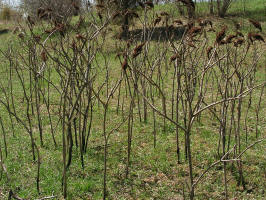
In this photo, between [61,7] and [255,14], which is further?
[255,14]

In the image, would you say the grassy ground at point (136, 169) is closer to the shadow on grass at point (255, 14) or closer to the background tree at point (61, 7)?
the background tree at point (61, 7)

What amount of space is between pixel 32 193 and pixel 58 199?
1.10 feet

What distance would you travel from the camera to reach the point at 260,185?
12.5 feet

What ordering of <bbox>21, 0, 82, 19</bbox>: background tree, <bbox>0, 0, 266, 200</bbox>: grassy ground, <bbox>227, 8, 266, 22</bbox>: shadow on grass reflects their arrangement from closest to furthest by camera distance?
<bbox>0, 0, 266, 200</bbox>: grassy ground, <bbox>21, 0, 82, 19</bbox>: background tree, <bbox>227, 8, 266, 22</bbox>: shadow on grass

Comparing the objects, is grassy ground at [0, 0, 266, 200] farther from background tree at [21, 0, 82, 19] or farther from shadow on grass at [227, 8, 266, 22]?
shadow on grass at [227, 8, 266, 22]

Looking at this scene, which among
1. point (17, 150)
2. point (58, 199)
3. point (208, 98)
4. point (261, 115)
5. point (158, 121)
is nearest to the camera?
point (58, 199)

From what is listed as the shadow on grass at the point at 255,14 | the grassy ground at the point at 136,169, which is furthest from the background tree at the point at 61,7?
the shadow on grass at the point at 255,14

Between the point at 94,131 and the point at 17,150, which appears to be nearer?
the point at 17,150

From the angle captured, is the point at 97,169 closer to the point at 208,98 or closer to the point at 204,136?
the point at 204,136

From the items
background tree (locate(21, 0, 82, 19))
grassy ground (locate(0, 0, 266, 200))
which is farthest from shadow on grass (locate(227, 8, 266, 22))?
grassy ground (locate(0, 0, 266, 200))

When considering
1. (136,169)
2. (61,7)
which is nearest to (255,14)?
(61,7)

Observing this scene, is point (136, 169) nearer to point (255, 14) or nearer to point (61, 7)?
point (61, 7)

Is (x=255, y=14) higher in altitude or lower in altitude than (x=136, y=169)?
higher

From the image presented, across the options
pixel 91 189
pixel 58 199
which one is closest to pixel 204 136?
pixel 91 189
